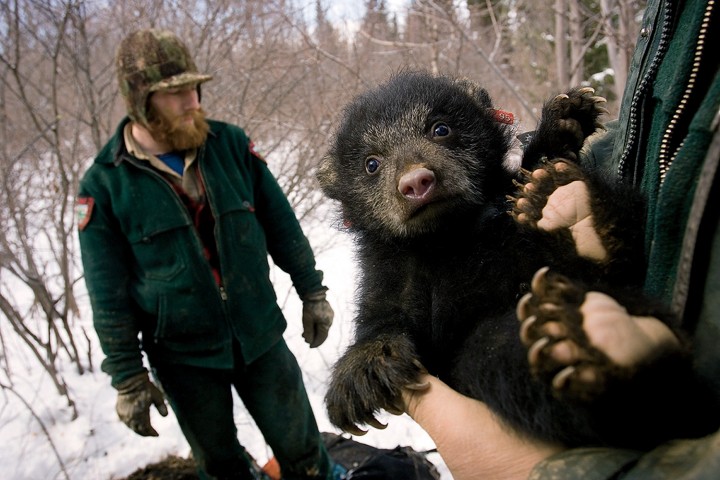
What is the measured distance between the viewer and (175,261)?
9.66 feet

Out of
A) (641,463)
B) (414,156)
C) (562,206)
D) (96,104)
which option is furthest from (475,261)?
(96,104)

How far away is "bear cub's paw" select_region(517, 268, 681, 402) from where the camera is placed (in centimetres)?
111

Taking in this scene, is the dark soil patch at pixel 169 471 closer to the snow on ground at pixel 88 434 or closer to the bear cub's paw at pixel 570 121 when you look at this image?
the snow on ground at pixel 88 434

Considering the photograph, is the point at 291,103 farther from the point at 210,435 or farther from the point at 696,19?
the point at 696,19

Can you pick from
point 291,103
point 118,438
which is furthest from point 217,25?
point 118,438

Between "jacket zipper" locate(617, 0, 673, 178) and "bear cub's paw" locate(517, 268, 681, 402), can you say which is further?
"jacket zipper" locate(617, 0, 673, 178)

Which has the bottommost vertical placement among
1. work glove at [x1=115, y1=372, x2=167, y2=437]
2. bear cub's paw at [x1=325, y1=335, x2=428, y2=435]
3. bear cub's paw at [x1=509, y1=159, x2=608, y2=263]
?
work glove at [x1=115, y1=372, x2=167, y2=437]

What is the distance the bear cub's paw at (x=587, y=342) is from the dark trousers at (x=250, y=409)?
2.49 metres

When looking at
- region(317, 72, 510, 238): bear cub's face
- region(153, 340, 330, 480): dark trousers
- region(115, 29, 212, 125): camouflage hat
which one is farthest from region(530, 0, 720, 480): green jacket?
region(153, 340, 330, 480): dark trousers

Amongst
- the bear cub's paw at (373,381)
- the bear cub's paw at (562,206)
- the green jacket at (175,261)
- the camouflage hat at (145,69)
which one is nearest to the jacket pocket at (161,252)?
the green jacket at (175,261)

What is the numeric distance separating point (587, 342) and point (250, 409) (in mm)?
3030

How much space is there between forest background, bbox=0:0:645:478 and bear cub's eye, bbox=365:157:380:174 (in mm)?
2292

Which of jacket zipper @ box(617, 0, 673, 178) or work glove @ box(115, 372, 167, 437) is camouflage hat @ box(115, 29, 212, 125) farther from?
jacket zipper @ box(617, 0, 673, 178)

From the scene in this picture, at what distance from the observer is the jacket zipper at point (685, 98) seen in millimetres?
1220
